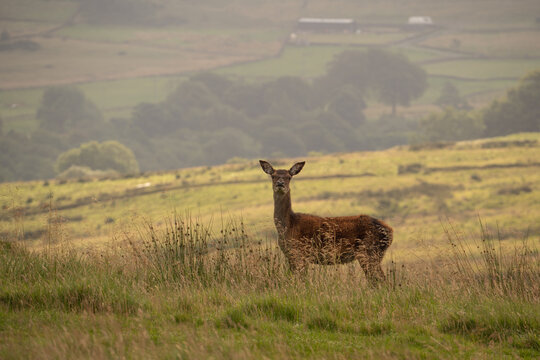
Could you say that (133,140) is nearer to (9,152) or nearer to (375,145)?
(9,152)

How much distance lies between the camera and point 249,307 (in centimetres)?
819

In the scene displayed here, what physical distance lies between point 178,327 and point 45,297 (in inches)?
83.6

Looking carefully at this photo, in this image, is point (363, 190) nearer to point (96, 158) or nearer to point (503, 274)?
point (503, 274)

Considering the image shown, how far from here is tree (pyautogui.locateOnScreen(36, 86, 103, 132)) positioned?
183 m

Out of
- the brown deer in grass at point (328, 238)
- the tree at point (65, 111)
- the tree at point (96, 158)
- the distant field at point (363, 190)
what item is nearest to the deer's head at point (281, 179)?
the brown deer in grass at point (328, 238)

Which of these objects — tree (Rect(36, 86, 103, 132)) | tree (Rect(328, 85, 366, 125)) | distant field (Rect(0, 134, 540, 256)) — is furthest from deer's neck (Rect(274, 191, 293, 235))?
tree (Rect(328, 85, 366, 125))

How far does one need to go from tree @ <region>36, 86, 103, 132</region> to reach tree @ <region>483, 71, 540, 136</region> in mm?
114330

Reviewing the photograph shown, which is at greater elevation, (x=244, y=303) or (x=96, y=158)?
(x=96, y=158)

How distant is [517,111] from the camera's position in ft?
443

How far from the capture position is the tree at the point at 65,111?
183 meters

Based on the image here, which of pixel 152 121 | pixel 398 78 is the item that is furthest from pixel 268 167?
pixel 152 121

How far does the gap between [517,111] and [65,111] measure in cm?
12859

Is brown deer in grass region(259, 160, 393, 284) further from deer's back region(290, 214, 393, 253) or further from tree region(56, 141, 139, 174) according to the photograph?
tree region(56, 141, 139, 174)

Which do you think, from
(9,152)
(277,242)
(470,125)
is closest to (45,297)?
(277,242)
